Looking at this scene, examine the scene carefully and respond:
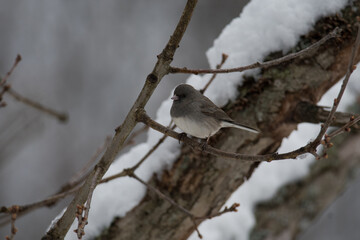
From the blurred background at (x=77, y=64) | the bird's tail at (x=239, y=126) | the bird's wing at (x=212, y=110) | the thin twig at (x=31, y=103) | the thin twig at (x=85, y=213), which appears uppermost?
the blurred background at (x=77, y=64)

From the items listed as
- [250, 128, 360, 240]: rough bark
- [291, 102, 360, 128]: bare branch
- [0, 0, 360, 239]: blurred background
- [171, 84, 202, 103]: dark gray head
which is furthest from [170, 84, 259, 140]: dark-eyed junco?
[0, 0, 360, 239]: blurred background

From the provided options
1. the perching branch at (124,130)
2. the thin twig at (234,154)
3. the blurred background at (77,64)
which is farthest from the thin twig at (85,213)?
the blurred background at (77,64)

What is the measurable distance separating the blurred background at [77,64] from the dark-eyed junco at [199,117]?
4172 mm

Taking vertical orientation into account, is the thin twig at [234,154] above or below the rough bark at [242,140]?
below

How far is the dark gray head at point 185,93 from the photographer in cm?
194

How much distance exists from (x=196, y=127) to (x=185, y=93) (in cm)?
28

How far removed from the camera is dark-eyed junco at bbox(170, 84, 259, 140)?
1.75 m

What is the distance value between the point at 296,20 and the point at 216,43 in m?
0.45

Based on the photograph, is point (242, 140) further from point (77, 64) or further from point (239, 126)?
point (77, 64)

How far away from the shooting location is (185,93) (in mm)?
1971

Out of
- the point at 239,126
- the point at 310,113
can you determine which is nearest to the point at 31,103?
the point at 239,126

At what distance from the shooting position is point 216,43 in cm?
206

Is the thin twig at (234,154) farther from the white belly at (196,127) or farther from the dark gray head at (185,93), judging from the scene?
the dark gray head at (185,93)

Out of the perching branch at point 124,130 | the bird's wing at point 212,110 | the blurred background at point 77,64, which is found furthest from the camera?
the blurred background at point 77,64
